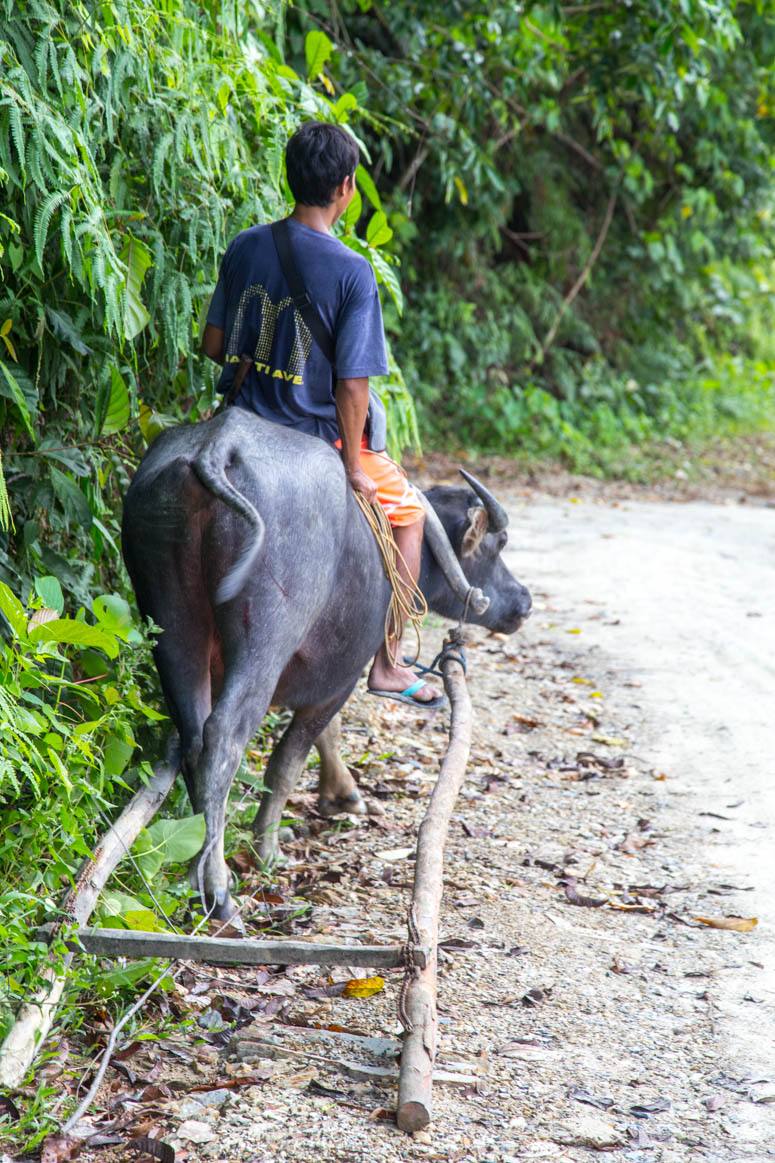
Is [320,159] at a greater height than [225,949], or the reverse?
[320,159]

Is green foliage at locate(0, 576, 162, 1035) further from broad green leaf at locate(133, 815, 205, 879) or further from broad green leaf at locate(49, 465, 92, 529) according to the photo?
broad green leaf at locate(49, 465, 92, 529)

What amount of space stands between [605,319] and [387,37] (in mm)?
5252

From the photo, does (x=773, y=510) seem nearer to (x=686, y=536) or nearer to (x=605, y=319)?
(x=686, y=536)

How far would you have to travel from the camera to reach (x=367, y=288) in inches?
124

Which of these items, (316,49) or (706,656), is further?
(706,656)

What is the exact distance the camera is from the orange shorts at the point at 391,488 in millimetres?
3588

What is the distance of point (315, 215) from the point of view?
321 centimetres

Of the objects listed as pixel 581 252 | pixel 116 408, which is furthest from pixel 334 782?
pixel 581 252

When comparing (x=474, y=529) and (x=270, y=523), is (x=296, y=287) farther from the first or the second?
(x=474, y=529)

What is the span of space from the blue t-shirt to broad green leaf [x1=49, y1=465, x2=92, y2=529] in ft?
1.72

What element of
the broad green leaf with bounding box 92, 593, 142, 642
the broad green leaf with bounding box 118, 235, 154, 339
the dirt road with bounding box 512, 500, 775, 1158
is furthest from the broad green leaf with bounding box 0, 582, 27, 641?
the dirt road with bounding box 512, 500, 775, 1158

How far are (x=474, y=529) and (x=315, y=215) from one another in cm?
147

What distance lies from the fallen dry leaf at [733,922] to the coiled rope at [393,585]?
1.24m

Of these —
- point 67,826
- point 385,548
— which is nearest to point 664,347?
point 385,548
